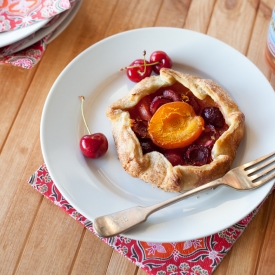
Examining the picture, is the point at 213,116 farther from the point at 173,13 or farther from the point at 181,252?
the point at 173,13

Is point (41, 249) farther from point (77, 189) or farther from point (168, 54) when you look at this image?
point (168, 54)

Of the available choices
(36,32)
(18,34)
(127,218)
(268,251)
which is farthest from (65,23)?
(268,251)

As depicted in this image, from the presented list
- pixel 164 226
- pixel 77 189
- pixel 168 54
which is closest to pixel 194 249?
pixel 164 226

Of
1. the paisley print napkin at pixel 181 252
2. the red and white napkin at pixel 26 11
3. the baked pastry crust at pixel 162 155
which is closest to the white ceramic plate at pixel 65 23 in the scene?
the red and white napkin at pixel 26 11

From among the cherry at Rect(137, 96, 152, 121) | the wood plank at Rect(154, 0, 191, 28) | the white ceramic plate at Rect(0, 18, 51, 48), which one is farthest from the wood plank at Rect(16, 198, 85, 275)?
the wood plank at Rect(154, 0, 191, 28)

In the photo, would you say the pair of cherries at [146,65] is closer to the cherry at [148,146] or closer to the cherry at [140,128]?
the cherry at [140,128]

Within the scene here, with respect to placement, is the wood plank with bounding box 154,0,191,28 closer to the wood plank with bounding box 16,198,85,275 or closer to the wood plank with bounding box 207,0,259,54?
the wood plank with bounding box 207,0,259,54
